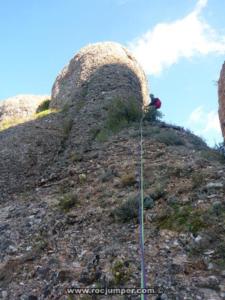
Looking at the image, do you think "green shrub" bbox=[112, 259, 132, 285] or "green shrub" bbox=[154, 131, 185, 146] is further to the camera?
"green shrub" bbox=[154, 131, 185, 146]

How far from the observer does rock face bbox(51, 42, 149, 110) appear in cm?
1792

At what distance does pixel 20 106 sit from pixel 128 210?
16.2m

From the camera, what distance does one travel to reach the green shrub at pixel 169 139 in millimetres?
12061

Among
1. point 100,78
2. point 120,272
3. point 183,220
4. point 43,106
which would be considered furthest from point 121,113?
point 120,272

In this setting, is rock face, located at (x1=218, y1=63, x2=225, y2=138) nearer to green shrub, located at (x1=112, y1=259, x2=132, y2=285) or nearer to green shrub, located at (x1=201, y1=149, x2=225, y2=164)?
green shrub, located at (x1=201, y1=149, x2=225, y2=164)

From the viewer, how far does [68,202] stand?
919cm

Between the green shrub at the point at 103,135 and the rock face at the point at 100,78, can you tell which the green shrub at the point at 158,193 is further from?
the rock face at the point at 100,78

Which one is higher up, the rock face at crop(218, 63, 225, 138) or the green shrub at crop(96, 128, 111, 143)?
the green shrub at crop(96, 128, 111, 143)

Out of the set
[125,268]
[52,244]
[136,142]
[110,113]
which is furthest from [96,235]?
[110,113]

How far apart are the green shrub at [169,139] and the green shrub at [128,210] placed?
404cm

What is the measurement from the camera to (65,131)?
15641 millimetres

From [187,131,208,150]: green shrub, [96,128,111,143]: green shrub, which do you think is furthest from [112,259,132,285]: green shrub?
[96,128,111,143]: green shrub

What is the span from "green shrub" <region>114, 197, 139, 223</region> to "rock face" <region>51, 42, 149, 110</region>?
28.0 feet

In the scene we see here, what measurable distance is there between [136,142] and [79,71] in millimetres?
9034
